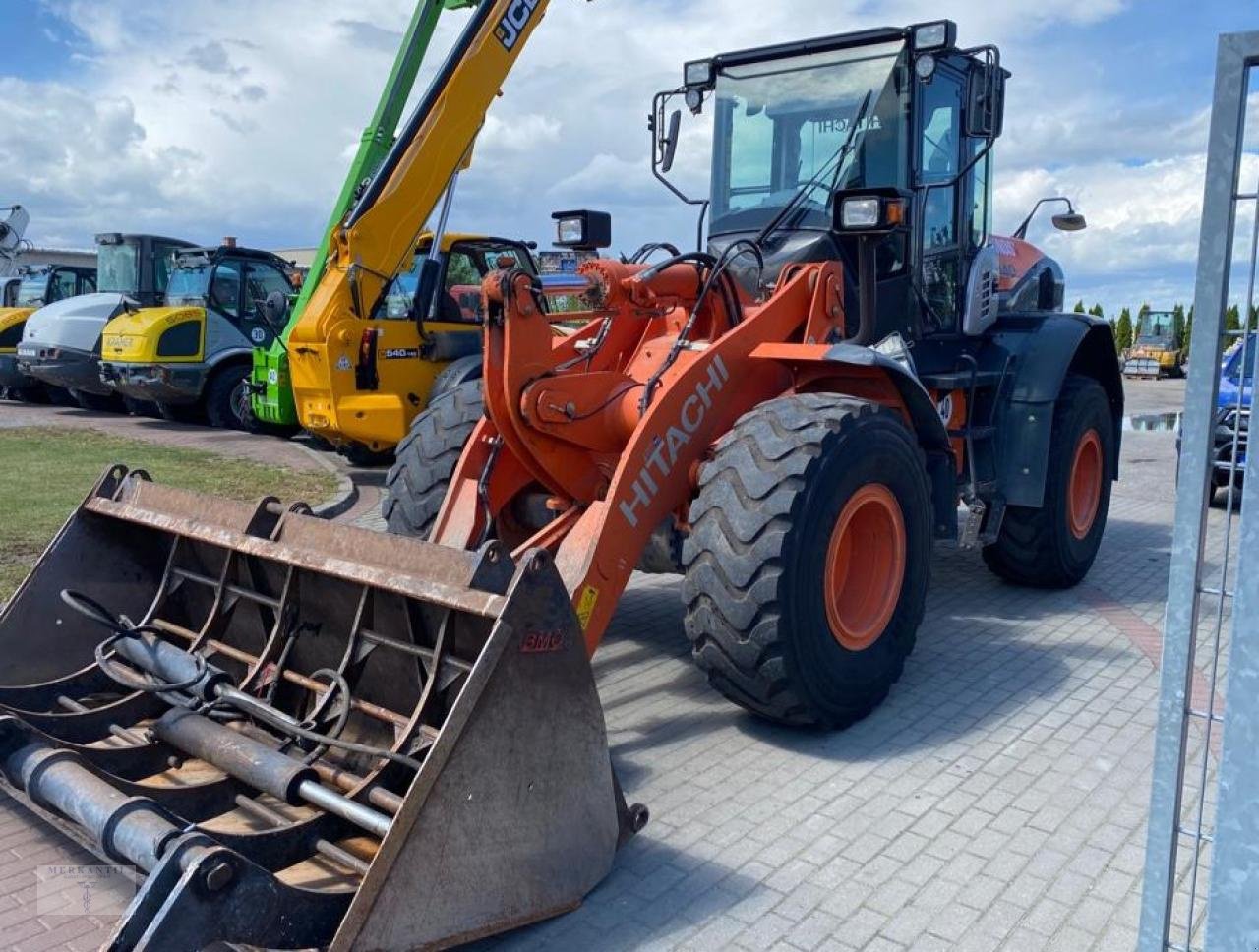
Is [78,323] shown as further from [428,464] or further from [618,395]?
[618,395]

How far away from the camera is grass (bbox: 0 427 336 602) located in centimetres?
786

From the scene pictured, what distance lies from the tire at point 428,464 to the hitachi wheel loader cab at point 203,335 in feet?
33.5

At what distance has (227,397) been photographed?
15.9 metres

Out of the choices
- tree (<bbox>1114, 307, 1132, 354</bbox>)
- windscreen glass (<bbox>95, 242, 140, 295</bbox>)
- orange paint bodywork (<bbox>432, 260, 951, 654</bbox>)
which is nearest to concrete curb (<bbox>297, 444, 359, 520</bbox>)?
orange paint bodywork (<bbox>432, 260, 951, 654</bbox>)

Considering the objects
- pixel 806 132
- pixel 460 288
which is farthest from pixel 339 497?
pixel 806 132

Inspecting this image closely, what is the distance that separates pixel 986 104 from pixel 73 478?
29.4ft

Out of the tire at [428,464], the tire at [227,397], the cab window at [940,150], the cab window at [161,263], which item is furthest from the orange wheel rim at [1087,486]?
the cab window at [161,263]

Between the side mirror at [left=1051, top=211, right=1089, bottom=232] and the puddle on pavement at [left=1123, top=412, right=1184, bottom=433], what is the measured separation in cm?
1196

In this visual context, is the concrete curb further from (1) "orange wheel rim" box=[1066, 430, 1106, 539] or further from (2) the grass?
(1) "orange wheel rim" box=[1066, 430, 1106, 539]

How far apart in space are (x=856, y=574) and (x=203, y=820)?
9.07 feet

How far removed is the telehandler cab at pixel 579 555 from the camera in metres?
3.01

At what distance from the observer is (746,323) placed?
4793 mm

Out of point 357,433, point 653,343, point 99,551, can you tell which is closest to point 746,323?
point 653,343

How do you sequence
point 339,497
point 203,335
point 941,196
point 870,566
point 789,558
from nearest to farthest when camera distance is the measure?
point 789,558, point 870,566, point 941,196, point 339,497, point 203,335
